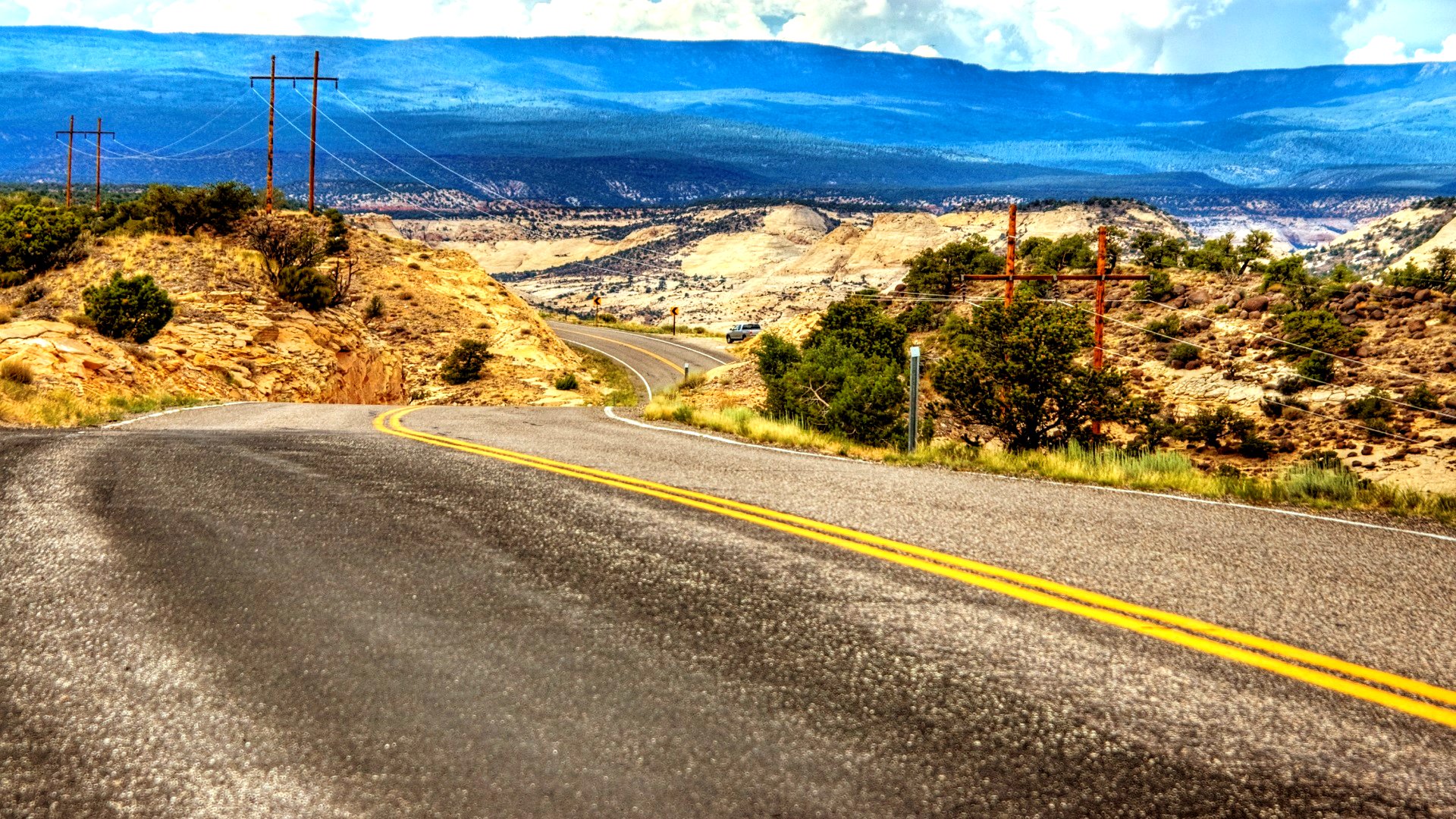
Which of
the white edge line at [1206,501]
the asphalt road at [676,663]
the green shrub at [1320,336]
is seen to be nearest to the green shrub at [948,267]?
the green shrub at [1320,336]

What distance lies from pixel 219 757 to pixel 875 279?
94008 millimetres

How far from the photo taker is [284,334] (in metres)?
30.5

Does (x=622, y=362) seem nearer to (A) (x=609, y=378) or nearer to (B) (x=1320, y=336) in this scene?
(A) (x=609, y=378)

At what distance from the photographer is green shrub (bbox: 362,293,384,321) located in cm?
3838

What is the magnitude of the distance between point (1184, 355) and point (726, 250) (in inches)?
3964

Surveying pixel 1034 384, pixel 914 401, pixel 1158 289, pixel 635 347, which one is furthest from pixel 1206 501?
pixel 635 347

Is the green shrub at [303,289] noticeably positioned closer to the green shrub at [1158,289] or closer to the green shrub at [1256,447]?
the green shrub at [1256,447]

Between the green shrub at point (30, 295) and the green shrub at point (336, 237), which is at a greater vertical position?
the green shrub at point (336, 237)

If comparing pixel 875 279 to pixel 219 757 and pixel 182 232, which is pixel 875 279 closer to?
pixel 182 232

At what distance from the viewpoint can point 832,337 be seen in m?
31.9

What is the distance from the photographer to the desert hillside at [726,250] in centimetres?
9412

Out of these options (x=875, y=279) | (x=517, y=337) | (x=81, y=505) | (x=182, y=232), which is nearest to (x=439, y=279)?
(x=517, y=337)

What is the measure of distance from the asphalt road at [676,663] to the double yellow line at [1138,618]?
10 centimetres

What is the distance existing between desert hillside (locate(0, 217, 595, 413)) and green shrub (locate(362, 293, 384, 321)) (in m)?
0.13
